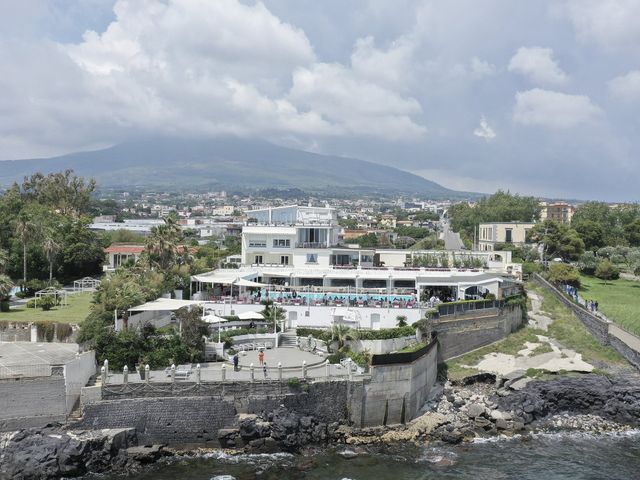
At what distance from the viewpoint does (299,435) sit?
98.7 ft

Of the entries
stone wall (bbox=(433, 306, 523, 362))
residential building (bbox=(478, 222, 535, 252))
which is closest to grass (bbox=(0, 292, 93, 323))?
stone wall (bbox=(433, 306, 523, 362))

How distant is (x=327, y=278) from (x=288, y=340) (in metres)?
8.75

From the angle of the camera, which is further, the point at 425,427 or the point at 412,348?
the point at 412,348

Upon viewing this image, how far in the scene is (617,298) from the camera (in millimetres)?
55781

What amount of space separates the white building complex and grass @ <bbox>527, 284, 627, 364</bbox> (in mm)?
3862

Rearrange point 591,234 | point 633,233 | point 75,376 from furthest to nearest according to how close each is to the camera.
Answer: point 633,233 < point 591,234 < point 75,376

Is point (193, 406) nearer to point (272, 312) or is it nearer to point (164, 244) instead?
point (272, 312)

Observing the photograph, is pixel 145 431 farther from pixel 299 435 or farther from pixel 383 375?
pixel 383 375

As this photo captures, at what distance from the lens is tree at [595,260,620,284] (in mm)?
63403

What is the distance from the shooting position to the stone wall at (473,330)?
4138 centimetres

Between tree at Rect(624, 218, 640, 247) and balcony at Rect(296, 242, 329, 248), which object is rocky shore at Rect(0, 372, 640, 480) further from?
tree at Rect(624, 218, 640, 247)

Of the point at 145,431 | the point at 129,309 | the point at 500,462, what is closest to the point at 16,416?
the point at 145,431

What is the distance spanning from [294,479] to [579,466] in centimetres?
1349

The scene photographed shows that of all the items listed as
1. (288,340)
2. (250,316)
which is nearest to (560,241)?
(288,340)
